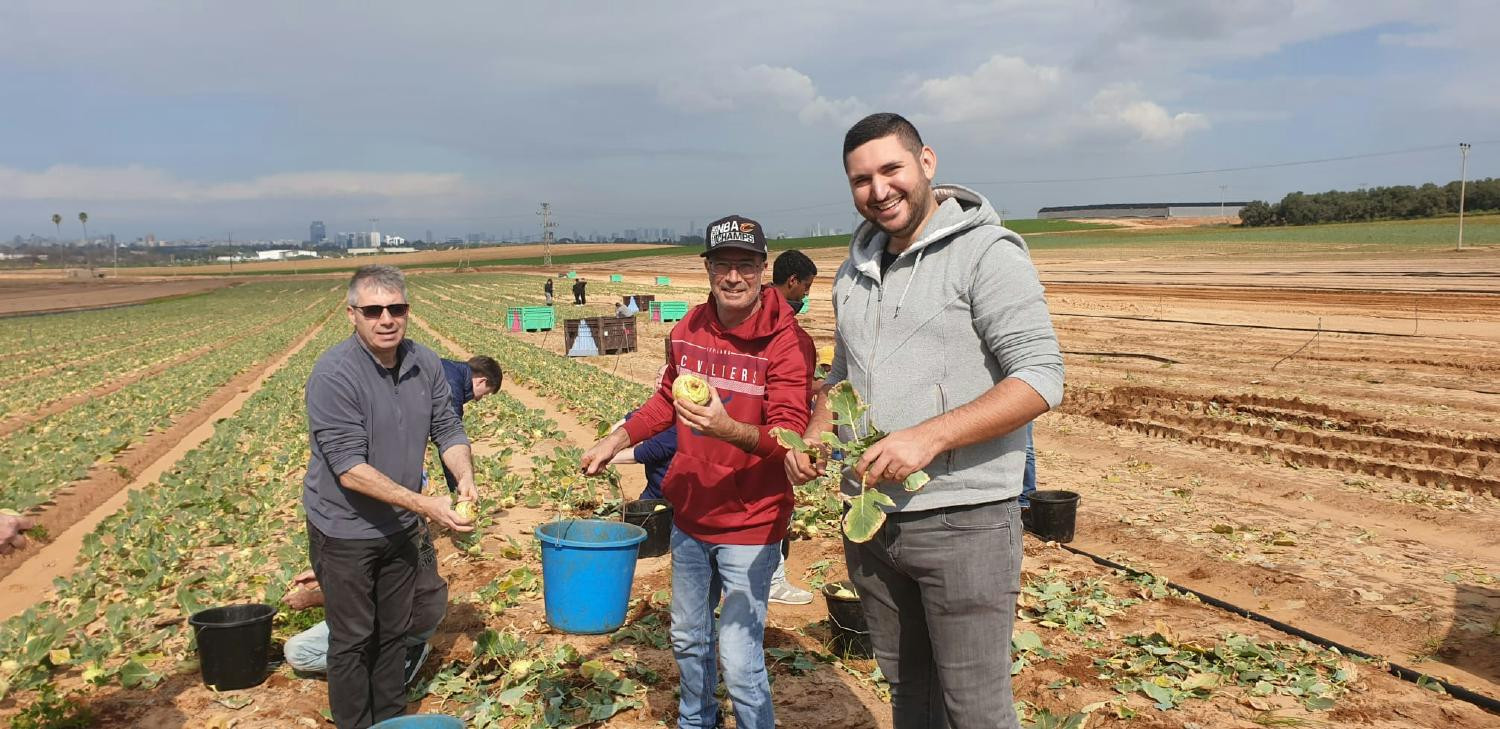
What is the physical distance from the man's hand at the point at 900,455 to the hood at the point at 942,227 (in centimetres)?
55

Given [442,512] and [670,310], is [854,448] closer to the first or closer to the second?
[442,512]

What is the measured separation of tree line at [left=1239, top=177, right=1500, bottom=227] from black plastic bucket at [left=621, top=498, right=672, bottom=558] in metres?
89.0

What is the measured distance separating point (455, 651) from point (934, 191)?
4.33 m

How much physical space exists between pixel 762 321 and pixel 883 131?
3.94ft

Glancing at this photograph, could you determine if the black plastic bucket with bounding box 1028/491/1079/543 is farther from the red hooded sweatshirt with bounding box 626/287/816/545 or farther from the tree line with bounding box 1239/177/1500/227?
the tree line with bounding box 1239/177/1500/227

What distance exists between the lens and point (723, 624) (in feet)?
11.8

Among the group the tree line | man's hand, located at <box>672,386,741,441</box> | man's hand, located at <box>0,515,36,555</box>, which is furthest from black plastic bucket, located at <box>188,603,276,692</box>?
the tree line

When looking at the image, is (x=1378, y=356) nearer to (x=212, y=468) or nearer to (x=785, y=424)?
(x=785, y=424)

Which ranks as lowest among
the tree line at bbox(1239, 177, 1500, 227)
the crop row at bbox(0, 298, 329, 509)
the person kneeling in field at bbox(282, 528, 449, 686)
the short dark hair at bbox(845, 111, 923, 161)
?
the crop row at bbox(0, 298, 329, 509)

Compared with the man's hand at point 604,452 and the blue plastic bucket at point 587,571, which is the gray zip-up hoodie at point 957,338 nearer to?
the man's hand at point 604,452

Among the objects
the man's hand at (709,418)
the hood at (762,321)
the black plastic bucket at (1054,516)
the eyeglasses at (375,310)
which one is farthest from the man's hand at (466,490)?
the black plastic bucket at (1054,516)

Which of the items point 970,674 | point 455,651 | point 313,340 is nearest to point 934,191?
point 970,674

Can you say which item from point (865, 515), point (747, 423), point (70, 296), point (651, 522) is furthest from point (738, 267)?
point (70, 296)

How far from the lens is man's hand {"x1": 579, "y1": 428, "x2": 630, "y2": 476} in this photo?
161 inches
